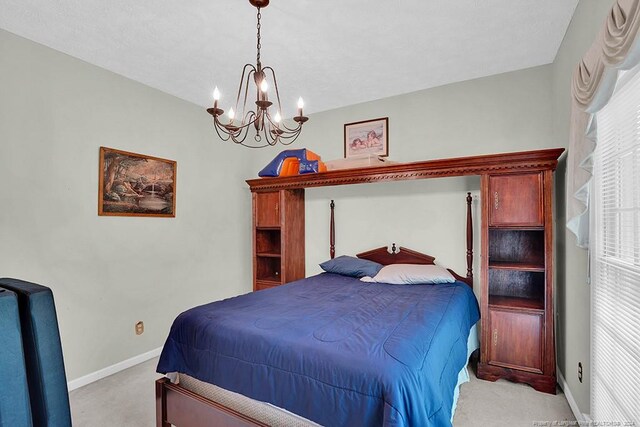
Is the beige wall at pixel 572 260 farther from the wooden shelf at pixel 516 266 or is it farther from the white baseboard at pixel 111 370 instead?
the white baseboard at pixel 111 370

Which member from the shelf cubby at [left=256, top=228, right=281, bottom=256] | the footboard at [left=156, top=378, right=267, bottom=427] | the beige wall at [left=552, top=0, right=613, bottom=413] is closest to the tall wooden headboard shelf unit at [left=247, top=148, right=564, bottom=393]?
the beige wall at [left=552, top=0, right=613, bottom=413]

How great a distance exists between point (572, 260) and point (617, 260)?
2.60 ft

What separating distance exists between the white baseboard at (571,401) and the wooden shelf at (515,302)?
56 cm

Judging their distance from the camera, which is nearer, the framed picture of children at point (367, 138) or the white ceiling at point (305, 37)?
the white ceiling at point (305, 37)

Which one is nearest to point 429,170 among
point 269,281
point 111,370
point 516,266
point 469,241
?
point 469,241

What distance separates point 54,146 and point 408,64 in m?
2.98

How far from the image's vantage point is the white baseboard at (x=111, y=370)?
8.52 feet

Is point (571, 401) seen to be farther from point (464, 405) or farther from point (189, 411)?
point (189, 411)

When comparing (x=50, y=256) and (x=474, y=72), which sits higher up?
(x=474, y=72)

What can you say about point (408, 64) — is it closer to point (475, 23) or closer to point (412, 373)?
point (475, 23)

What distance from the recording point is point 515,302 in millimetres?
2654

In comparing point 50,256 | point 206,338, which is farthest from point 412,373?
point 50,256

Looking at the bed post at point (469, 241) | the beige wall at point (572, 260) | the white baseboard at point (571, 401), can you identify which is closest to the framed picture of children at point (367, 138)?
the bed post at point (469, 241)

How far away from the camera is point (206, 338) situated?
1.78 metres
